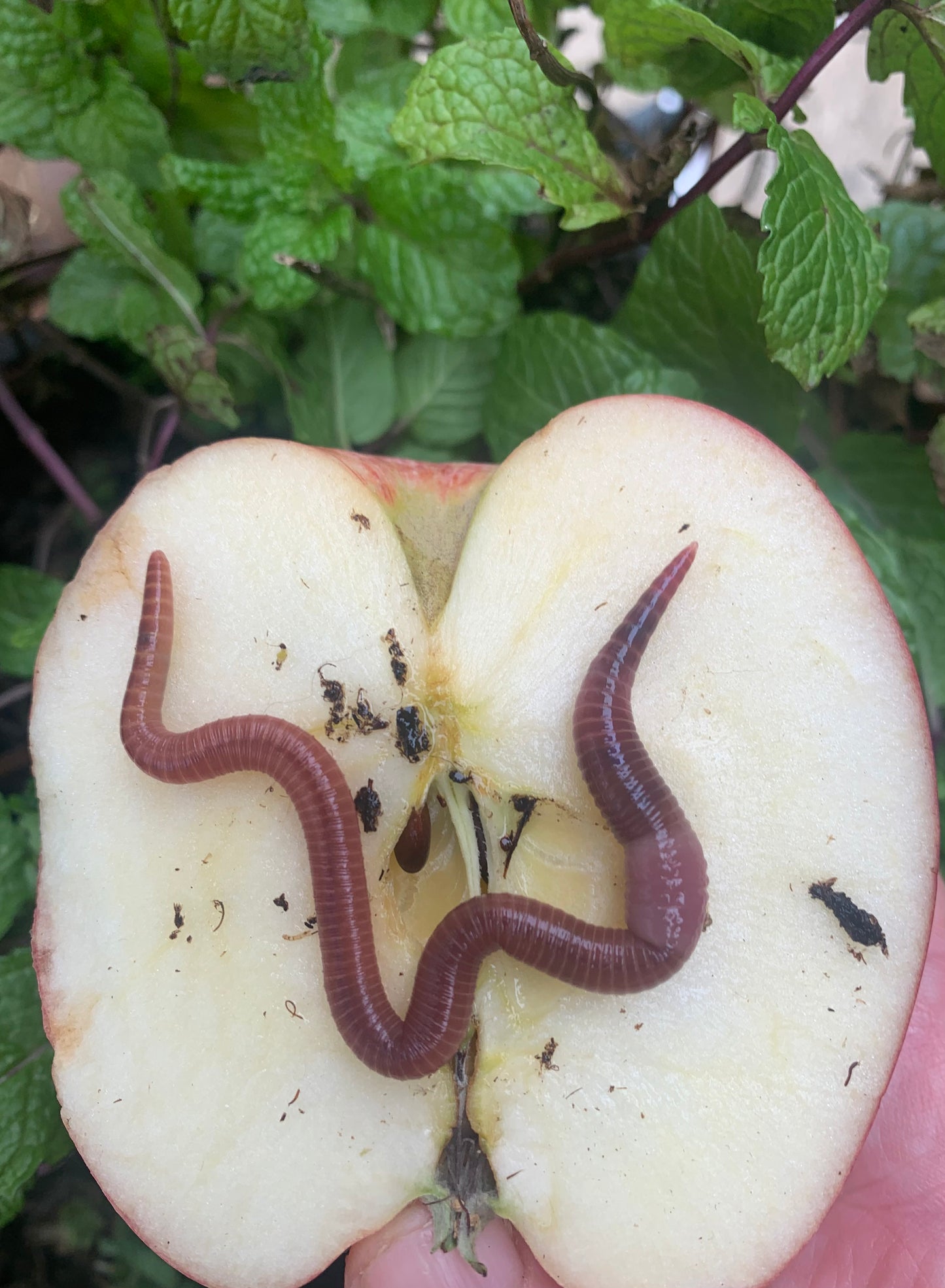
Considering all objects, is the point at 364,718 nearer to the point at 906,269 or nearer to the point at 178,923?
the point at 178,923

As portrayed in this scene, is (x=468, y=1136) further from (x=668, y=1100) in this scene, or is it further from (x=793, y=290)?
(x=793, y=290)

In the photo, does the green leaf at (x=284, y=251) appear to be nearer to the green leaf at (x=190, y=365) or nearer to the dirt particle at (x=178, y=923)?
the green leaf at (x=190, y=365)

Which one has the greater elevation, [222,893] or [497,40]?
[497,40]

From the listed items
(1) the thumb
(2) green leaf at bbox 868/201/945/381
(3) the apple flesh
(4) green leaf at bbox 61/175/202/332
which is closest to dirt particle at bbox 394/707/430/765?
(3) the apple flesh

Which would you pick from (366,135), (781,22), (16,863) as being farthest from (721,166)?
(16,863)

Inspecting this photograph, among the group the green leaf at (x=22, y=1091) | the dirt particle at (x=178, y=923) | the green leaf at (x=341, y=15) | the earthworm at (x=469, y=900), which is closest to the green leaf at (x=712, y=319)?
the green leaf at (x=341, y=15)

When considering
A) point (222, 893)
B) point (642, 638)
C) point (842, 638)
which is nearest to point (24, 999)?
point (222, 893)
